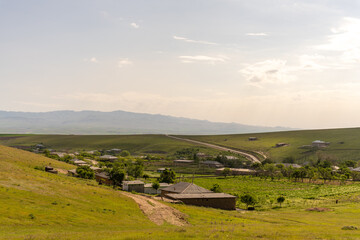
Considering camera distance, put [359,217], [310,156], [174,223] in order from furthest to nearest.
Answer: [310,156]
[359,217]
[174,223]

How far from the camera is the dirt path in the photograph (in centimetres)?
4053

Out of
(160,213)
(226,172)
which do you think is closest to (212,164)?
(226,172)

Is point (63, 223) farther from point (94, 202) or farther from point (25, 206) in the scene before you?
point (94, 202)

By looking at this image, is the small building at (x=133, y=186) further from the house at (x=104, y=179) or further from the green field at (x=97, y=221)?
the green field at (x=97, y=221)

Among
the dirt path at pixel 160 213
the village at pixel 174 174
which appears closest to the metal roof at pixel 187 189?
the village at pixel 174 174

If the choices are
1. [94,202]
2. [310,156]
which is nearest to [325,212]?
[94,202]

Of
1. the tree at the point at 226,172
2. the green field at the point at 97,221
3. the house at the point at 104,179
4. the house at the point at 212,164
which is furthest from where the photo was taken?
the house at the point at 212,164

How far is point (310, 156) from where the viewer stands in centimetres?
19050

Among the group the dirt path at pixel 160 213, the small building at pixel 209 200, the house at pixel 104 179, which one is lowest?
the house at pixel 104 179

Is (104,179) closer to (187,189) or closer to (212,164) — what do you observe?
(187,189)

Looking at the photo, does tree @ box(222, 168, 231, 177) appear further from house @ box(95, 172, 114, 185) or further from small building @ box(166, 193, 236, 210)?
small building @ box(166, 193, 236, 210)

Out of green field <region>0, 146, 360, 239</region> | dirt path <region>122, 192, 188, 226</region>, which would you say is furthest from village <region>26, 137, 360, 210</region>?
green field <region>0, 146, 360, 239</region>

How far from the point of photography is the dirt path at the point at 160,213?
4053 centimetres

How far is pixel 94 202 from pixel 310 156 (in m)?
172
